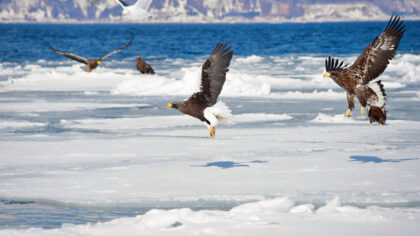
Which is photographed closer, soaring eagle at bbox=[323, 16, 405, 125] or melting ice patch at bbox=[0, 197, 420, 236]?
melting ice patch at bbox=[0, 197, 420, 236]

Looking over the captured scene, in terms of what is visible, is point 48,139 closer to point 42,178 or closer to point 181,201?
point 42,178

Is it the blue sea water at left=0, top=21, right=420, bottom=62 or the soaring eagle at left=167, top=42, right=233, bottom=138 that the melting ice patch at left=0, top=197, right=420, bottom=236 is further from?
the blue sea water at left=0, top=21, right=420, bottom=62

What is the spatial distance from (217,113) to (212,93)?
0.27 m

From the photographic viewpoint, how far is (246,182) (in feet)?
24.9

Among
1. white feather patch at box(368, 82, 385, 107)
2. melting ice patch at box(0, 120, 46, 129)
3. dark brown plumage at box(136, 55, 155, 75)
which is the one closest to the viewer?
white feather patch at box(368, 82, 385, 107)

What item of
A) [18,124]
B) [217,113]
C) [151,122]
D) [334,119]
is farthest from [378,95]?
[18,124]

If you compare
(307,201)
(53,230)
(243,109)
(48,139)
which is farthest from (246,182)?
(243,109)

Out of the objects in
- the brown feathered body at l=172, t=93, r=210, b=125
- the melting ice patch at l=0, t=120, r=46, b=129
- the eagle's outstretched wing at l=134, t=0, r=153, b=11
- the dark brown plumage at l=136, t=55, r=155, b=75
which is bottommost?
the melting ice patch at l=0, t=120, r=46, b=129

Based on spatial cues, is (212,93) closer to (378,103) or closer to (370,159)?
(378,103)

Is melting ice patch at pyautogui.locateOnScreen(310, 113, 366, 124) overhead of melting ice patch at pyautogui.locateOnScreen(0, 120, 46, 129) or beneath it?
beneath

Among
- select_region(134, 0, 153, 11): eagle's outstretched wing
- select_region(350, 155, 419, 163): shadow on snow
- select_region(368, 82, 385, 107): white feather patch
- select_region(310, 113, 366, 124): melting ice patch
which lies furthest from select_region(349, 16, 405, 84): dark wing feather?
select_region(134, 0, 153, 11): eagle's outstretched wing

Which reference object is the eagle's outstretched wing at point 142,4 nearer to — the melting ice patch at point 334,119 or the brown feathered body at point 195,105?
the melting ice patch at point 334,119

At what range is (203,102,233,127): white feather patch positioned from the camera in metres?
8.25

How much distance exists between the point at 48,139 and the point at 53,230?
519 cm
